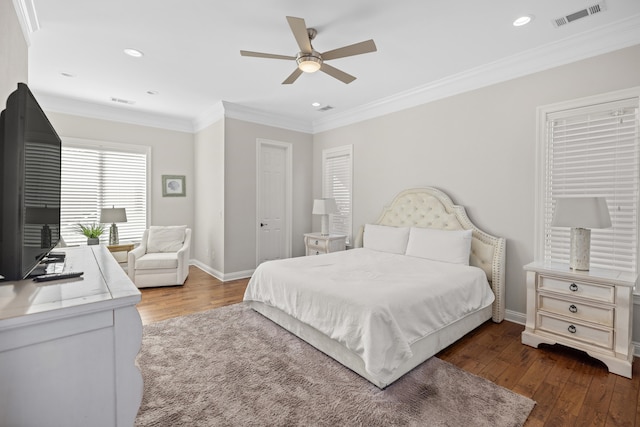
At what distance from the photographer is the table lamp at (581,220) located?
244 centimetres

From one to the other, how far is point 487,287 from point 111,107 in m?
6.18

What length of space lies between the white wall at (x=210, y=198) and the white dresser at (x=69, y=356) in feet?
12.4

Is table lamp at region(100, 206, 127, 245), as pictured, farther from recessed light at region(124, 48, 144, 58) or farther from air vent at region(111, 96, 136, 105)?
recessed light at region(124, 48, 144, 58)

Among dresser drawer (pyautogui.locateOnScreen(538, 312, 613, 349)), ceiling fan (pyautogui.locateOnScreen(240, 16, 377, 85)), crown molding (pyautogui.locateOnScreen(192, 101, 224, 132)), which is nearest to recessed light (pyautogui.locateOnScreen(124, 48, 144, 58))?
ceiling fan (pyautogui.locateOnScreen(240, 16, 377, 85))

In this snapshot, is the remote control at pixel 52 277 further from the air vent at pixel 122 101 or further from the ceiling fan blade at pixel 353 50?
the air vent at pixel 122 101

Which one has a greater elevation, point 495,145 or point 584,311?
point 495,145

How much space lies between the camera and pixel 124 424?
115 centimetres

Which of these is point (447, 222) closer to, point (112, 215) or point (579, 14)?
point (579, 14)

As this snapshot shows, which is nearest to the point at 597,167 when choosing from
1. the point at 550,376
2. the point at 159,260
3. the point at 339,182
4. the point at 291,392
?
the point at 550,376

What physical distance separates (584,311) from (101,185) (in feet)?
21.8

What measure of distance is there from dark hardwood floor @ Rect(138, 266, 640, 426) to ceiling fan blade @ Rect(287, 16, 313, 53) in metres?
2.87

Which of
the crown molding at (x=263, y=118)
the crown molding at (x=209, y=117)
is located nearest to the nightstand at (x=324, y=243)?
the crown molding at (x=263, y=118)

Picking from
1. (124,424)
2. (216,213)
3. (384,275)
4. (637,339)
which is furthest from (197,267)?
(637,339)

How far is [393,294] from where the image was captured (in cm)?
230
